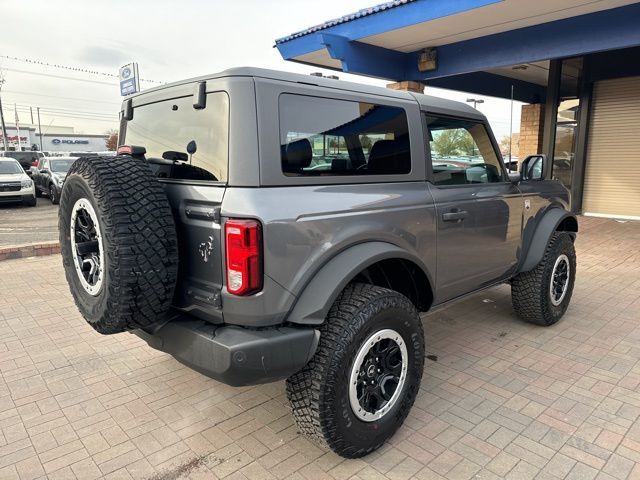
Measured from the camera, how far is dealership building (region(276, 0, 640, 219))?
7410 millimetres

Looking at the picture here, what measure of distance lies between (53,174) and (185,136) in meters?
14.9

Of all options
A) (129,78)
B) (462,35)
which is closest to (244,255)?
(129,78)

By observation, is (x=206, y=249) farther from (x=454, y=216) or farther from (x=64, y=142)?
(x=64, y=142)

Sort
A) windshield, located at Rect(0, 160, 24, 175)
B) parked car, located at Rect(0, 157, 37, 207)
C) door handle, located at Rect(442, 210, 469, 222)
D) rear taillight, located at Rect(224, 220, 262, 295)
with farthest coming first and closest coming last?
1. windshield, located at Rect(0, 160, 24, 175)
2. parked car, located at Rect(0, 157, 37, 207)
3. door handle, located at Rect(442, 210, 469, 222)
4. rear taillight, located at Rect(224, 220, 262, 295)

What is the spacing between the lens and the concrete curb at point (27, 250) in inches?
280

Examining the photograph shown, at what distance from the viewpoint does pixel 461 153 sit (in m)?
3.52

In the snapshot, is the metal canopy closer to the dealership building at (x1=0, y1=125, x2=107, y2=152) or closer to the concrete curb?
the concrete curb

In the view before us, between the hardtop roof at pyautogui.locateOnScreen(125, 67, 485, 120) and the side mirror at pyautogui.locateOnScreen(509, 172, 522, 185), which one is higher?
the hardtop roof at pyautogui.locateOnScreen(125, 67, 485, 120)

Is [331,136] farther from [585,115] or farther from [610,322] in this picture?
[585,115]

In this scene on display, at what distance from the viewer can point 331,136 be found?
259cm

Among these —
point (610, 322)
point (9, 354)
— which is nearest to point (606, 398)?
point (610, 322)

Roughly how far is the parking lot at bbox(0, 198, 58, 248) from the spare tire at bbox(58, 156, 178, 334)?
765 centimetres

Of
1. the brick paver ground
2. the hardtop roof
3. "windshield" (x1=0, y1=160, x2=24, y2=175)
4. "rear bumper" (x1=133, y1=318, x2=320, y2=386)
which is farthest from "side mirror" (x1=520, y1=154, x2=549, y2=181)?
"windshield" (x1=0, y1=160, x2=24, y2=175)

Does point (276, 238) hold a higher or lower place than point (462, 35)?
lower
